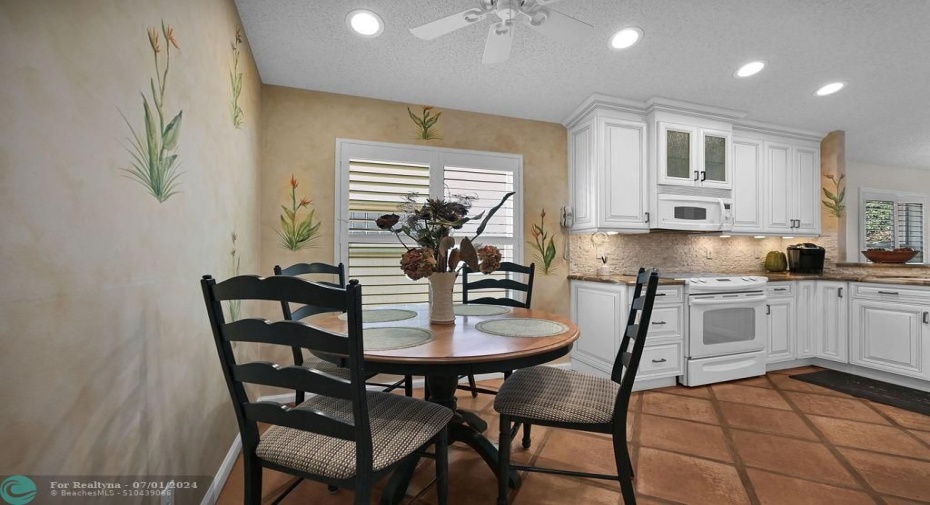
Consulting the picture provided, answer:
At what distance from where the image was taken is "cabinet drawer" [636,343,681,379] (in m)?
2.78

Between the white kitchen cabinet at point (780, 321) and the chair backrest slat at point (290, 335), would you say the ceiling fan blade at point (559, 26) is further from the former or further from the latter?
the white kitchen cabinet at point (780, 321)

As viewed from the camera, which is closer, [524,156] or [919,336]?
[919,336]

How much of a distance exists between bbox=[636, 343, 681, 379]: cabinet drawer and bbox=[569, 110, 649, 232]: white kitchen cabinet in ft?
3.26

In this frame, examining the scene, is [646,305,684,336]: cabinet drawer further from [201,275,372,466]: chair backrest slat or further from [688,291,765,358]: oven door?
[201,275,372,466]: chair backrest slat

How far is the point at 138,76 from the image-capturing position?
1014 millimetres

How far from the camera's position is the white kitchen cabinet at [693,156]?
9.94 ft

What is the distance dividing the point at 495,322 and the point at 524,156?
2.08 meters

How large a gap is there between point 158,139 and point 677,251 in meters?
4.00

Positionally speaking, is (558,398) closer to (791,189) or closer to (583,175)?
(583,175)

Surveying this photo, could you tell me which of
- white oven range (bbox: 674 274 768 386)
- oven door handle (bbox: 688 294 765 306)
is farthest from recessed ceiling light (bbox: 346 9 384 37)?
oven door handle (bbox: 688 294 765 306)

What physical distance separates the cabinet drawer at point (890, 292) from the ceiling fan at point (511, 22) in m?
3.44

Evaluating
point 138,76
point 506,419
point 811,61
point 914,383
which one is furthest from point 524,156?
point 914,383

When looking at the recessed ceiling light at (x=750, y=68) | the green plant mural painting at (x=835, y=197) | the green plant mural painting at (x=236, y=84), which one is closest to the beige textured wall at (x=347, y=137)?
the green plant mural painting at (x=236, y=84)

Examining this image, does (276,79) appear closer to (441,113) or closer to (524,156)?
(441,113)
